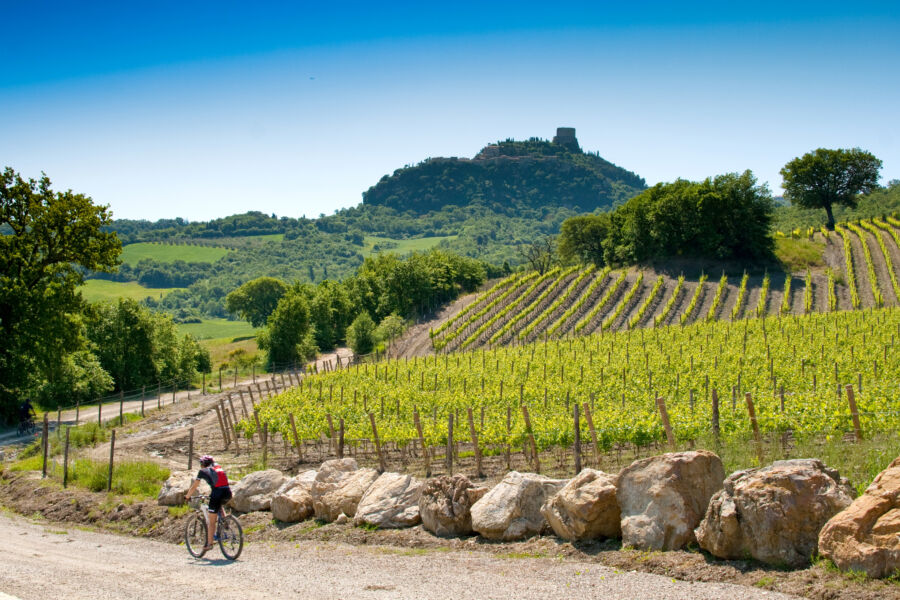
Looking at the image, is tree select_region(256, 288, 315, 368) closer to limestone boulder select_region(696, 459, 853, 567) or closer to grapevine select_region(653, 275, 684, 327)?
grapevine select_region(653, 275, 684, 327)

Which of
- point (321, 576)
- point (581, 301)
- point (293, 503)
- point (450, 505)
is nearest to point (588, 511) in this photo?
point (450, 505)

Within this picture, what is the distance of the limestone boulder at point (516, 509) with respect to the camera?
10.8m

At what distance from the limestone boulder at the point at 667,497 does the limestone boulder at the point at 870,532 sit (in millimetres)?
1710

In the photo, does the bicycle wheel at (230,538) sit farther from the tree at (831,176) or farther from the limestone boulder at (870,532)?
the tree at (831,176)

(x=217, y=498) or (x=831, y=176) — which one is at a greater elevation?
(x=831, y=176)

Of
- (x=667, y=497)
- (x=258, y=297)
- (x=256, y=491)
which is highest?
(x=258, y=297)

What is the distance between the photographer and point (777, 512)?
8242mm

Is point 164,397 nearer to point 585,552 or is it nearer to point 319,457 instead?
point 319,457

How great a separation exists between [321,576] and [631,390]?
16.7 metres

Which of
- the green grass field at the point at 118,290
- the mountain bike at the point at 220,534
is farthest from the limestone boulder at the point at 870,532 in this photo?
the green grass field at the point at 118,290

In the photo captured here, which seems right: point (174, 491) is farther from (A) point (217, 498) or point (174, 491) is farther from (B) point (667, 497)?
(B) point (667, 497)

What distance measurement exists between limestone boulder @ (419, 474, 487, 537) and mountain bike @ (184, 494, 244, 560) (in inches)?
123

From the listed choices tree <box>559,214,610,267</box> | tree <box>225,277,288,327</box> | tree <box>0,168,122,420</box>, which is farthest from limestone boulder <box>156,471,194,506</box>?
tree <box>225,277,288,327</box>

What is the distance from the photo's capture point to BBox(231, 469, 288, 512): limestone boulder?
14648 millimetres
